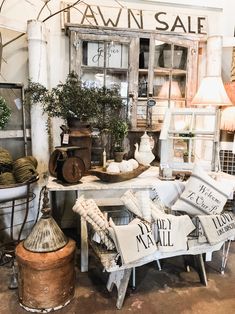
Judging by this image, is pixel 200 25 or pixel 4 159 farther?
pixel 200 25

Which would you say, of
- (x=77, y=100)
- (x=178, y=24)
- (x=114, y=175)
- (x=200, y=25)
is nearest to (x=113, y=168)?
(x=114, y=175)

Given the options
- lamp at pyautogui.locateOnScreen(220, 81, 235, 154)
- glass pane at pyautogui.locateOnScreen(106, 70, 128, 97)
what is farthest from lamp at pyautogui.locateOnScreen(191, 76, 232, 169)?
Answer: glass pane at pyautogui.locateOnScreen(106, 70, 128, 97)

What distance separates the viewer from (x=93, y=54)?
109 inches

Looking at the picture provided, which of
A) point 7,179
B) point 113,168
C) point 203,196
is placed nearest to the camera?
point 203,196

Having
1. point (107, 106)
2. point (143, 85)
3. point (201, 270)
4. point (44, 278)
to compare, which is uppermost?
point (143, 85)

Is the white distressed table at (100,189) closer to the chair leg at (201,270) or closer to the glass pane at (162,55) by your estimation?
the chair leg at (201,270)

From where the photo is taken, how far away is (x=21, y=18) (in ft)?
9.06

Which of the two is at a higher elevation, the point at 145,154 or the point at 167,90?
the point at 167,90

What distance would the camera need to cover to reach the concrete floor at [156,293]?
73.3 inches

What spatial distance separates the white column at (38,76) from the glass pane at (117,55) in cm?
59

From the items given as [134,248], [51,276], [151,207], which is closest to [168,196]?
[151,207]

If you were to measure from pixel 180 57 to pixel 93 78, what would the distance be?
0.90 meters

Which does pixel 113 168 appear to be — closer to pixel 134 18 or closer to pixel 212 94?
pixel 212 94

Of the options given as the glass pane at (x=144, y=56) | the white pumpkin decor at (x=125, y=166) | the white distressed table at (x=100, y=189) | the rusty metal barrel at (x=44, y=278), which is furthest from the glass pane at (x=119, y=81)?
the rusty metal barrel at (x=44, y=278)
